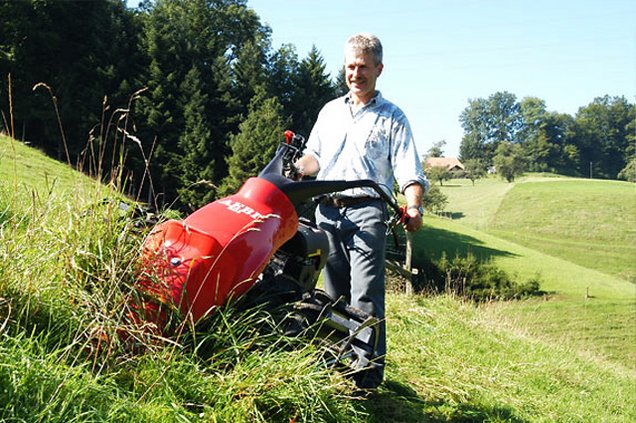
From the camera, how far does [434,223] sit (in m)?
48.0

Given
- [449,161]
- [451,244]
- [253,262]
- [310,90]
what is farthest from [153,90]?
[449,161]

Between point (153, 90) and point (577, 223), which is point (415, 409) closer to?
point (153, 90)

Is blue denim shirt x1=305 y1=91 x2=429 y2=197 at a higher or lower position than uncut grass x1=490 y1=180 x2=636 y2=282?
higher

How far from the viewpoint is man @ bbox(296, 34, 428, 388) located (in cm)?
320

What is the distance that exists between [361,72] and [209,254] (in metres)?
1.63

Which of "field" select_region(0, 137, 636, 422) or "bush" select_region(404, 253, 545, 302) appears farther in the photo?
"bush" select_region(404, 253, 545, 302)

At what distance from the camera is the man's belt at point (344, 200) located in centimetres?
330

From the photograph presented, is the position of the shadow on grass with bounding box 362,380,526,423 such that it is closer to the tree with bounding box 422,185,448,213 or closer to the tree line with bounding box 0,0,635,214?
the tree line with bounding box 0,0,635,214

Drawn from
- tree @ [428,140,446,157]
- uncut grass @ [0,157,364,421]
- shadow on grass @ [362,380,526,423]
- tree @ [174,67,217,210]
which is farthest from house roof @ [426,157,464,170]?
uncut grass @ [0,157,364,421]

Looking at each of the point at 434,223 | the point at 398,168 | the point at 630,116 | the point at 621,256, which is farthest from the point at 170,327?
the point at 630,116

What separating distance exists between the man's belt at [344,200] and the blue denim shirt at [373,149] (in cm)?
3

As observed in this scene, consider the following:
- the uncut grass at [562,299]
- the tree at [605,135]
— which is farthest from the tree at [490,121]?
the uncut grass at [562,299]

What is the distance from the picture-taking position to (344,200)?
11.0 ft

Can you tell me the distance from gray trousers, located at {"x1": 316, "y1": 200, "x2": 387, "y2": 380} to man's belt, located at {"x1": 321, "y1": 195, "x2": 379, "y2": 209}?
0.02 metres
